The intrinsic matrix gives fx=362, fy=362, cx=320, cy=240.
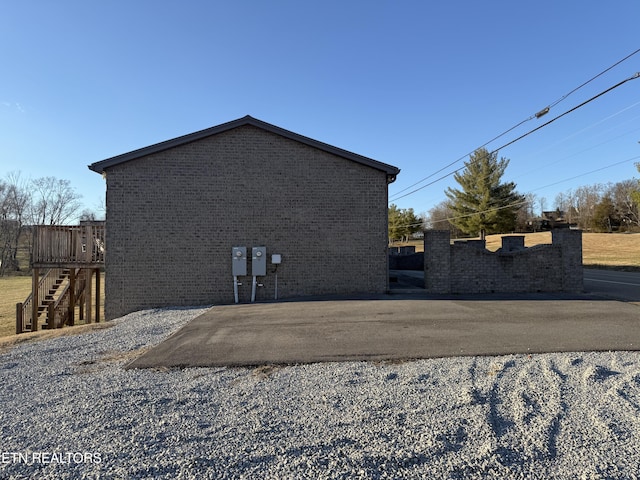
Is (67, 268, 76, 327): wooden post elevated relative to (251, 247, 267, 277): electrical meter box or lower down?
lower down

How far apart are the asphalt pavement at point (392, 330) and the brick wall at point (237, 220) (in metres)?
1.35

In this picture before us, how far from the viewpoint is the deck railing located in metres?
10.7

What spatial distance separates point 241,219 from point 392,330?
19.9ft

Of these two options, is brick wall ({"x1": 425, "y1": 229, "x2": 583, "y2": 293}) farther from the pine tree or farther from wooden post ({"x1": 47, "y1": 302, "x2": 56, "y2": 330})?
the pine tree

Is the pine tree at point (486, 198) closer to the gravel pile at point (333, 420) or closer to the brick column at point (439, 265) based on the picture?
the brick column at point (439, 265)

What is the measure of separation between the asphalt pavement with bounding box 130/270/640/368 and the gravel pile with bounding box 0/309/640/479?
407mm

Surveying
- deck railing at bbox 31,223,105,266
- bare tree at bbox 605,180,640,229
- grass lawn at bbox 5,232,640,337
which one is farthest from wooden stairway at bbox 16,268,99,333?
bare tree at bbox 605,180,640,229

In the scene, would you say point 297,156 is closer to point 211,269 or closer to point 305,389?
point 211,269

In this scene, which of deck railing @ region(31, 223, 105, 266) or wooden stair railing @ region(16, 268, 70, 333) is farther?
wooden stair railing @ region(16, 268, 70, 333)

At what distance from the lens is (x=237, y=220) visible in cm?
1078

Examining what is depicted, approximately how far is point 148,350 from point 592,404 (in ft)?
18.6

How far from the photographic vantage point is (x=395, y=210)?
51.6 m

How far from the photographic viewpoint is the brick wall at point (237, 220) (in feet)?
34.4

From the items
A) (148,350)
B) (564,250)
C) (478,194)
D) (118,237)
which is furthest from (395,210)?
(148,350)
